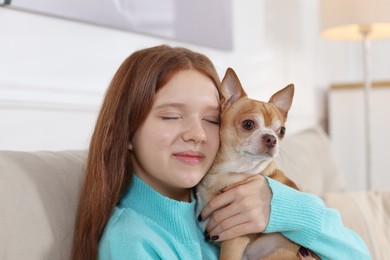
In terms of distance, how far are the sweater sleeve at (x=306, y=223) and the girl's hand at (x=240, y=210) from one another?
0.06 ft

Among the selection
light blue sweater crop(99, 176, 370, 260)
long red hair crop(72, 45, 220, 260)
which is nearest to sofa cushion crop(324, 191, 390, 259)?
light blue sweater crop(99, 176, 370, 260)

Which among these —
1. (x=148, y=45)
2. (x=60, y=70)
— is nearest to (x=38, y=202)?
(x=60, y=70)

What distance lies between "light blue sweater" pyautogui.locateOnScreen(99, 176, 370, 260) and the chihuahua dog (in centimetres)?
4

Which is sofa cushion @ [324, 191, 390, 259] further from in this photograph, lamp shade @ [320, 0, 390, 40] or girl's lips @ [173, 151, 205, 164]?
lamp shade @ [320, 0, 390, 40]

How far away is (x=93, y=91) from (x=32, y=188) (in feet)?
2.47

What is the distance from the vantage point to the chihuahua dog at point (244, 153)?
A: 3.93 ft

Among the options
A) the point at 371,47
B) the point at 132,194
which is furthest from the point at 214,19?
the point at 371,47

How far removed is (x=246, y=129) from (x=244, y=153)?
0.05 metres

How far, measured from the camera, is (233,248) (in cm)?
118

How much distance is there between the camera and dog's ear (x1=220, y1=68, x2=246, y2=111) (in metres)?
1.27

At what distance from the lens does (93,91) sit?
5.92 ft

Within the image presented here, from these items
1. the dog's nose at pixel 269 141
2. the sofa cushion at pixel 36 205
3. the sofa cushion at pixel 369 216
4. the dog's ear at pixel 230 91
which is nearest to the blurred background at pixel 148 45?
the sofa cushion at pixel 36 205

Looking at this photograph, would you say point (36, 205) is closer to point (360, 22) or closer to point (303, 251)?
point (303, 251)

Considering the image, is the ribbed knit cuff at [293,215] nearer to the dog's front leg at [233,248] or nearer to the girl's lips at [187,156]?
the dog's front leg at [233,248]
